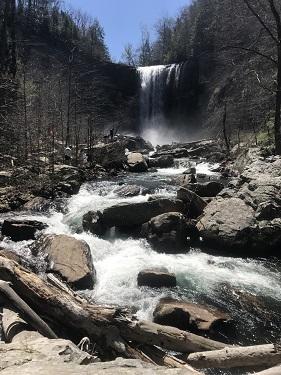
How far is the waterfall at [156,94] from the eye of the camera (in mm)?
49031

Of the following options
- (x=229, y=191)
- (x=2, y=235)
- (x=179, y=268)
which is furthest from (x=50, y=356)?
(x=229, y=191)

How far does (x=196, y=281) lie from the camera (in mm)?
9430

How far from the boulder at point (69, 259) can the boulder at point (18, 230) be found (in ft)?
3.59

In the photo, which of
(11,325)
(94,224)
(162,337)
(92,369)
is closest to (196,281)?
(94,224)

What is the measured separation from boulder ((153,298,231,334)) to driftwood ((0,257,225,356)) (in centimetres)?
264

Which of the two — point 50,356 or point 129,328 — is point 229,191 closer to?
point 129,328

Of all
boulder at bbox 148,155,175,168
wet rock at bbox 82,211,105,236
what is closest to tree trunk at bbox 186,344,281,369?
wet rock at bbox 82,211,105,236

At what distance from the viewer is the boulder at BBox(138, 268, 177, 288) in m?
9.08

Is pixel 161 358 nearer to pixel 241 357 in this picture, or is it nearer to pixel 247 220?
pixel 241 357

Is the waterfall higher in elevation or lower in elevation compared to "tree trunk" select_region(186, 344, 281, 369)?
higher

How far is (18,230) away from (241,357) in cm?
892

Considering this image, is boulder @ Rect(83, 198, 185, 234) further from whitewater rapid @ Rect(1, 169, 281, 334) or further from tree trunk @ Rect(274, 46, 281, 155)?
tree trunk @ Rect(274, 46, 281, 155)

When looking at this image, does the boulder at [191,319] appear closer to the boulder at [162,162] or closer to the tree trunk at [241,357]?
the tree trunk at [241,357]

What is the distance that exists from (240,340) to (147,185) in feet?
39.7
